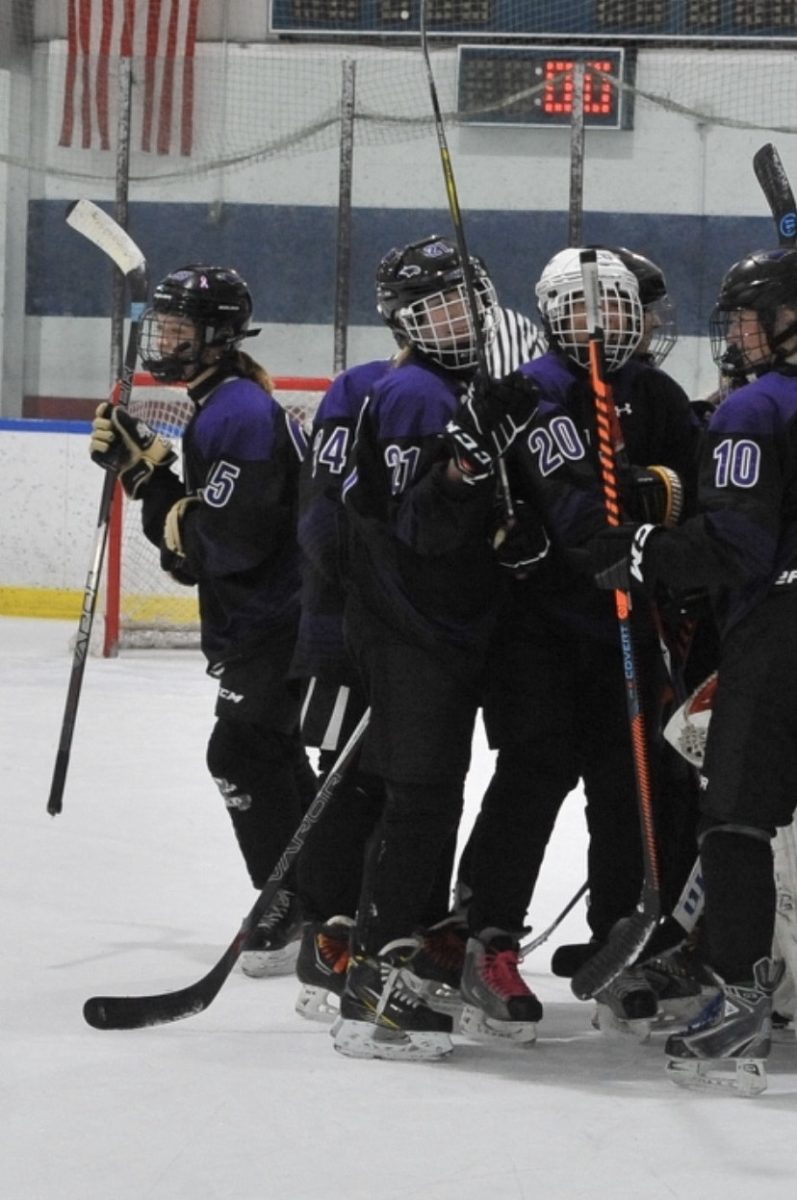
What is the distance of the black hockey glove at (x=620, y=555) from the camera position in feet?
8.14

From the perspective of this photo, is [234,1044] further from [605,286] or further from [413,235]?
[413,235]

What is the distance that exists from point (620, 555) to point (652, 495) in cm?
20

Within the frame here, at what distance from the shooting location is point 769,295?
8.20ft

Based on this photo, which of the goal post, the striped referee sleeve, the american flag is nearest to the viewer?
the striped referee sleeve

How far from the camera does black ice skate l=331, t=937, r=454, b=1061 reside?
2.65m

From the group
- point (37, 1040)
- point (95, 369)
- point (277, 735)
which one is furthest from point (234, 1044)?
point (95, 369)

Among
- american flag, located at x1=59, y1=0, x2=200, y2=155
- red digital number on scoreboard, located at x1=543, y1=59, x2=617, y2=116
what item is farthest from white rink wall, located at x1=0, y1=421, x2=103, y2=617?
red digital number on scoreboard, located at x1=543, y1=59, x2=617, y2=116

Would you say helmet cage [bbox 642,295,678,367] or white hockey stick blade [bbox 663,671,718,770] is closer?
white hockey stick blade [bbox 663,671,718,770]

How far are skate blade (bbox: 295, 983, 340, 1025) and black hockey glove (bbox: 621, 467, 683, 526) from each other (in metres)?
0.82

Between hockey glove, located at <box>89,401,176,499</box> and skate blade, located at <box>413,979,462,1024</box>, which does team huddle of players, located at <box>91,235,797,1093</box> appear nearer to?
skate blade, located at <box>413,979,462,1024</box>

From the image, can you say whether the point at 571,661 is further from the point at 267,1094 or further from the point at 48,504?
the point at 48,504

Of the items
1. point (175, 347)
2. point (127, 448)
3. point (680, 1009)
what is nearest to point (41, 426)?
point (127, 448)

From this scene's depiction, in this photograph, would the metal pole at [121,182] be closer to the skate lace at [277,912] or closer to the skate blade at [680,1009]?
the skate lace at [277,912]

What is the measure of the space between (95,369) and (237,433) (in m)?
7.89
